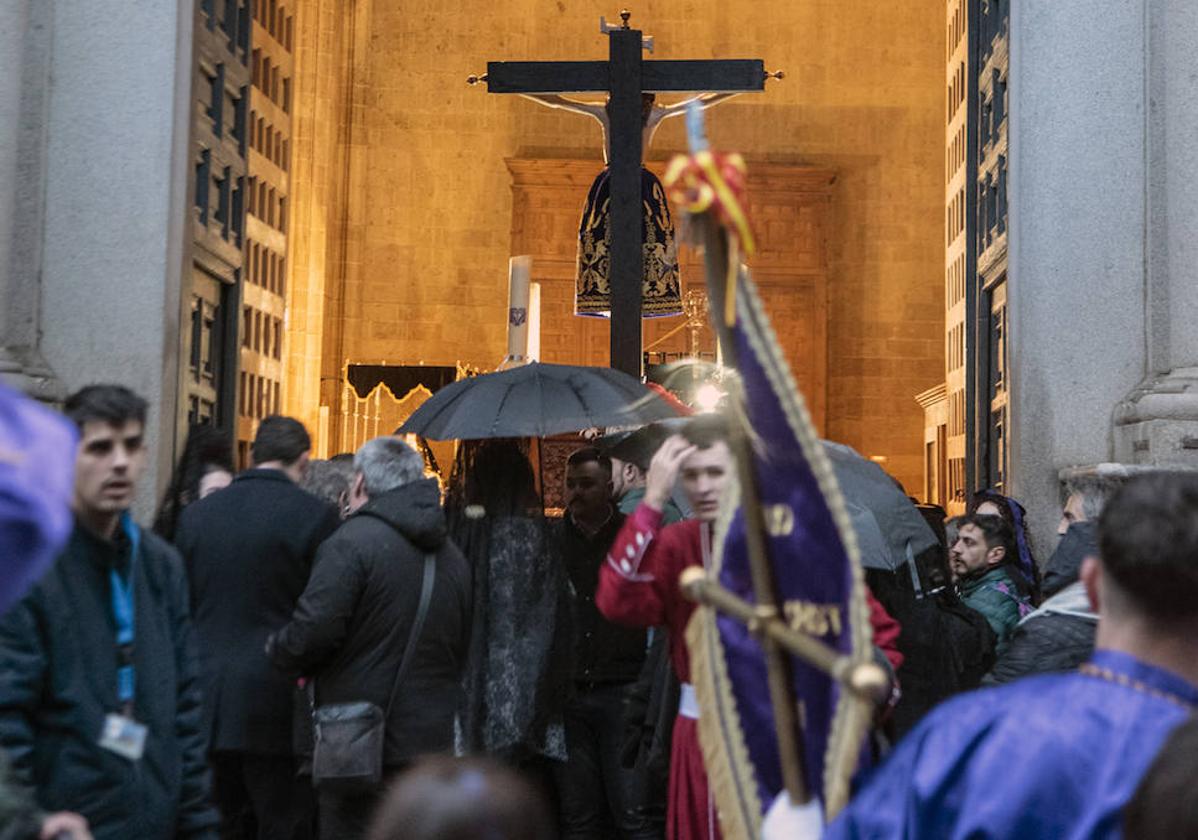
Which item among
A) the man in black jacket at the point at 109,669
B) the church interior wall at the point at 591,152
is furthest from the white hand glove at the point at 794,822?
the church interior wall at the point at 591,152

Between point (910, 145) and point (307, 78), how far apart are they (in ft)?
22.9

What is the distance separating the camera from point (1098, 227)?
31.0ft

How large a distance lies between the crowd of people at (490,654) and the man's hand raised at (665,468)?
0.01 meters

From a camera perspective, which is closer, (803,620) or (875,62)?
(803,620)

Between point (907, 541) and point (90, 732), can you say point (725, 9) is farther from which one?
Result: point (90, 732)

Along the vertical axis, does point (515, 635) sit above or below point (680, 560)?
below

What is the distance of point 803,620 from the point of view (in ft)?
9.23

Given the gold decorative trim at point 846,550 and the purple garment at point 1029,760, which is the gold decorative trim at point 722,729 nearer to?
the gold decorative trim at point 846,550

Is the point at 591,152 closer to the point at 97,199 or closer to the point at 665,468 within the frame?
the point at 97,199

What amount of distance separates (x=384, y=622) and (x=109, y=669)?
6.63ft

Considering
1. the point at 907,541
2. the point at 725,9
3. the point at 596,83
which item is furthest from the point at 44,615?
the point at 725,9

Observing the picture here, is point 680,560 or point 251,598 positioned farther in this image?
point 251,598

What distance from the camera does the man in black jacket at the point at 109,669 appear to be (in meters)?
3.96

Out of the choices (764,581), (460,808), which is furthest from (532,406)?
(460,808)
